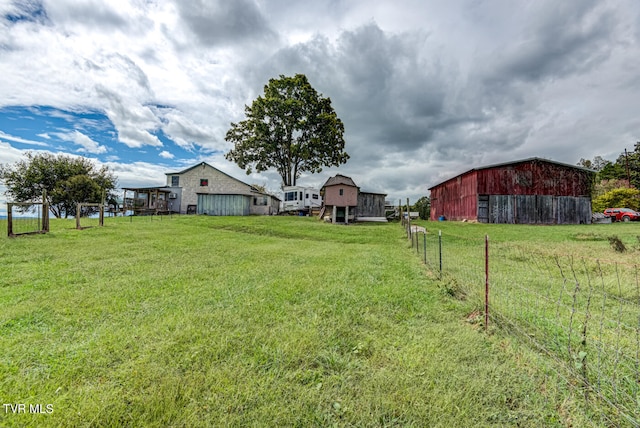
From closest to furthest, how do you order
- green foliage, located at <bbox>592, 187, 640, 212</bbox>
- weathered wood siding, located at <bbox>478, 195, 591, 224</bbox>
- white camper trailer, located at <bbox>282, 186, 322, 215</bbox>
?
weathered wood siding, located at <bbox>478, 195, 591, 224</bbox> < green foliage, located at <bbox>592, 187, 640, 212</bbox> < white camper trailer, located at <bbox>282, 186, 322, 215</bbox>

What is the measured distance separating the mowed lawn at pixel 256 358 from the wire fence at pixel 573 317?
0.30m

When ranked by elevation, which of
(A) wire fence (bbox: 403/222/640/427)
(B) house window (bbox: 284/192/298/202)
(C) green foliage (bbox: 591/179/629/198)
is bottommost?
(A) wire fence (bbox: 403/222/640/427)

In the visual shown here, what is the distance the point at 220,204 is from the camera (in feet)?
101

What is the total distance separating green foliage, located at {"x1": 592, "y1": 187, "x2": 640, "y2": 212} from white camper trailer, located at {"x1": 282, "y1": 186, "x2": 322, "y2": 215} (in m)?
33.6

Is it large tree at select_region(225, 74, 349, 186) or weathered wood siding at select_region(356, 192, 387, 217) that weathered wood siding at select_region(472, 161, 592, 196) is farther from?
large tree at select_region(225, 74, 349, 186)

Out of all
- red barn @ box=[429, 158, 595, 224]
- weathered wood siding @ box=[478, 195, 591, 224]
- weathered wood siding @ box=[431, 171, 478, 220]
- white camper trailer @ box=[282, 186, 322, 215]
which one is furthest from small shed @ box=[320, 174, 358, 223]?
weathered wood siding @ box=[478, 195, 591, 224]

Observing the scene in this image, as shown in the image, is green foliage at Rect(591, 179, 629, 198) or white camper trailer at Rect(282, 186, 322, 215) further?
green foliage at Rect(591, 179, 629, 198)

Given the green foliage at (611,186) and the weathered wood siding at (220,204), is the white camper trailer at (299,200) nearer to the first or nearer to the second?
the weathered wood siding at (220,204)

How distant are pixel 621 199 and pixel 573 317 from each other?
39209 millimetres

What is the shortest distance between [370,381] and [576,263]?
8.94 m

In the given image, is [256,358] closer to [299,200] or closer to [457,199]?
[457,199]

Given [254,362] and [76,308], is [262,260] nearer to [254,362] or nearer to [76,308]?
[76,308]

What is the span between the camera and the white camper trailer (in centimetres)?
3406

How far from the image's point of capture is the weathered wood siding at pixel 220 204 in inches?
1212
